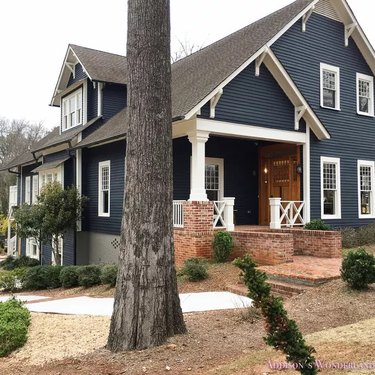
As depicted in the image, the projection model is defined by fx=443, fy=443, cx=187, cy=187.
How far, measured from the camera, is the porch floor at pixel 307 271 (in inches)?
346

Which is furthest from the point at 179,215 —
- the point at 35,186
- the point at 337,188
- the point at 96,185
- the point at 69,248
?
the point at 35,186

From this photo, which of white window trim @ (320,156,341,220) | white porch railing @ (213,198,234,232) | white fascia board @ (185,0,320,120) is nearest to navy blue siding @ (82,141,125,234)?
white porch railing @ (213,198,234,232)

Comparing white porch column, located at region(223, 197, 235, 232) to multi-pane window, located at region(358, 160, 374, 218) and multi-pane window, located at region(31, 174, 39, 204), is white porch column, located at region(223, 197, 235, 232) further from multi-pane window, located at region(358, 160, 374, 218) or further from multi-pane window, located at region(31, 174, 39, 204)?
multi-pane window, located at region(31, 174, 39, 204)

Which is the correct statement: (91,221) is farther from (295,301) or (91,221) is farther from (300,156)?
(295,301)

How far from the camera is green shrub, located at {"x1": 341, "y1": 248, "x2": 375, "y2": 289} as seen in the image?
802 cm

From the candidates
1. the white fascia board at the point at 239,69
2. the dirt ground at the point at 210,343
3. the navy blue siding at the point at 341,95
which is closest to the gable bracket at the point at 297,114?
the navy blue siding at the point at 341,95

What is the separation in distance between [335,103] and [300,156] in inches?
135

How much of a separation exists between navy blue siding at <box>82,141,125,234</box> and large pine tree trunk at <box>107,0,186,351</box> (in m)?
10.0

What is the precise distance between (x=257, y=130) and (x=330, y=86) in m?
5.45

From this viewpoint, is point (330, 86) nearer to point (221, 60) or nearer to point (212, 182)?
point (221, 60)

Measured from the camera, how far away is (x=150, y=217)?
19.2ft

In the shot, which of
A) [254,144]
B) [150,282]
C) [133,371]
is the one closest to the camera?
[133,371]

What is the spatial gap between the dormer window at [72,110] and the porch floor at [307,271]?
12.8m

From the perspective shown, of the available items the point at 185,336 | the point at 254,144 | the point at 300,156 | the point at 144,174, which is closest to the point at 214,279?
the point at 185,336
